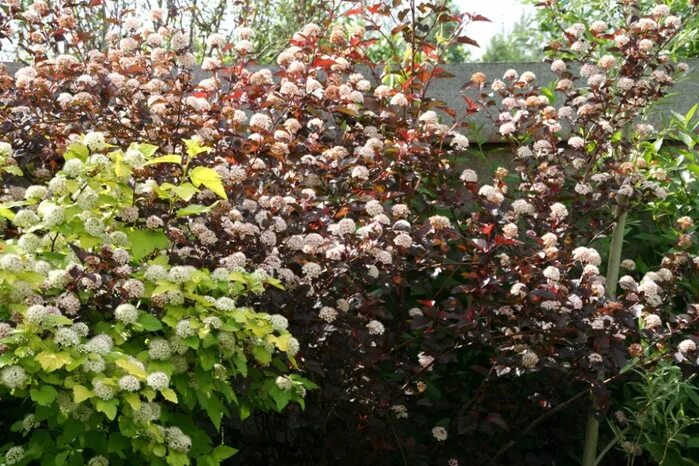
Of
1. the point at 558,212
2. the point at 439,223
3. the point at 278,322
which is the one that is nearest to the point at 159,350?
the point at 278,322

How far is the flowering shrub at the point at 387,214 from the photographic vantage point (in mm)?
3023

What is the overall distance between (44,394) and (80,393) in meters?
0.12

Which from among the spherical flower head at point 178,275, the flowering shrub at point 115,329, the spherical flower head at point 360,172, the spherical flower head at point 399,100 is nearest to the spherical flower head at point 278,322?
the flowering shrub at point 115,329

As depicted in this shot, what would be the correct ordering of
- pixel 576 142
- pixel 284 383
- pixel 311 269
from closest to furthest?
pixel 284 383 → pixel 311 269 → pixel 576 142

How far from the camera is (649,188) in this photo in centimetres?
338

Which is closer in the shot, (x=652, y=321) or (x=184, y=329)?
(x=184, y=329)

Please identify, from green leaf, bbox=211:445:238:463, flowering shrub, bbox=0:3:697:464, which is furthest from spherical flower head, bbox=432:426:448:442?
green leaf, bbox=211:445:238:463

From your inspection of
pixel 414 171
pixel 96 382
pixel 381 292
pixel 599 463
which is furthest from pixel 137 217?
pixel 599 463

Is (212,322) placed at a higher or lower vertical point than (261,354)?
higher

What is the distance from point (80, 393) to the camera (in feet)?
7.18

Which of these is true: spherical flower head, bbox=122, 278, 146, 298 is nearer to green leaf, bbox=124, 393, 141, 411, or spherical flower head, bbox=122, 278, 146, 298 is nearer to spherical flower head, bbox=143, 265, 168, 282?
spherical flower head, bbox=143, 265, 168, 282

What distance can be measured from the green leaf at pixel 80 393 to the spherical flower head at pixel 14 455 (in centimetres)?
34

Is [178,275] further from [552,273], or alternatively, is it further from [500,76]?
[500,76]

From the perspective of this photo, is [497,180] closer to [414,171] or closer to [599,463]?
[414,171]
